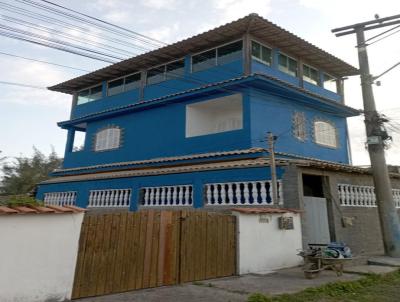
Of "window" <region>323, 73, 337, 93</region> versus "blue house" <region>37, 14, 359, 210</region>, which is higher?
"window" <region>323, 73, 337, 93</region>

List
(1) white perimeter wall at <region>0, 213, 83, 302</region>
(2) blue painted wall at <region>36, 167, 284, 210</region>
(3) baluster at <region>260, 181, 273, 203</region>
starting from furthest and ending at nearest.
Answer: (2) blue painted wall at <region>36, 167, 284, 210</region>
(3) baluster at <region>260, 181, 273, 203</region>
(1) white perimeter wall at <region>0, 213, 83, 302</region>

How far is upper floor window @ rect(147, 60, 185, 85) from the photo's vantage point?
48.4ft

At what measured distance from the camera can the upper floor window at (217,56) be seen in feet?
43.0

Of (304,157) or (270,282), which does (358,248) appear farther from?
(270,282)

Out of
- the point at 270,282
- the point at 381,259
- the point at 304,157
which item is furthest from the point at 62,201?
the point at 381,259

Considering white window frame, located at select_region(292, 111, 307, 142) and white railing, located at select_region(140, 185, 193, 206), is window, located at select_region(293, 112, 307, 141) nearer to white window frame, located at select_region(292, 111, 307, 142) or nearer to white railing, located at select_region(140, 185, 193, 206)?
white window frame, located at select_region(292, 111, 307, 142)

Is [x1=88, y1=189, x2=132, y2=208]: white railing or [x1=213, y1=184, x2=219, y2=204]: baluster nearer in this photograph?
[x1=213, y1=184, x2=219, y2=204]: baluster

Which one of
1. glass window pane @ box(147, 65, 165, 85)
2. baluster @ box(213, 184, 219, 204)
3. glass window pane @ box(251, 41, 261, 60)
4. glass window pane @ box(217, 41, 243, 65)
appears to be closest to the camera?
baluster @ box(213, 184, 219, 204)

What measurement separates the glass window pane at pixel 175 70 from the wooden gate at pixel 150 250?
8824 mm

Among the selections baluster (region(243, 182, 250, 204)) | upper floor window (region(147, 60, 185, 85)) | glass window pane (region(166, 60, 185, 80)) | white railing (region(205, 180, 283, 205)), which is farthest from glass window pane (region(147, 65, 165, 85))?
baluster (region(243, 182, 250, 204))

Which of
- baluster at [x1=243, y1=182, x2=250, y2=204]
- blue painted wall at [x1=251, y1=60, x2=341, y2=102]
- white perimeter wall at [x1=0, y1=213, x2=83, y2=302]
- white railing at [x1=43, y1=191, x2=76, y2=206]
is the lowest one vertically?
white perimeter wall at [x1=0, y1=213, x2=83, y2=302]

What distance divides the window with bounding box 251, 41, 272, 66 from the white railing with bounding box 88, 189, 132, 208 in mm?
7312

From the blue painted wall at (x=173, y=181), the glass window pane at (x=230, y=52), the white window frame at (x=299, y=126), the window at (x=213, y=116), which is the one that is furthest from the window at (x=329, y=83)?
the blue painted wall at (x=173, y=181)

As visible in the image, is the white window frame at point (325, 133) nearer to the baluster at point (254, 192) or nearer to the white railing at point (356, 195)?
the white railing at point (356, 195)
